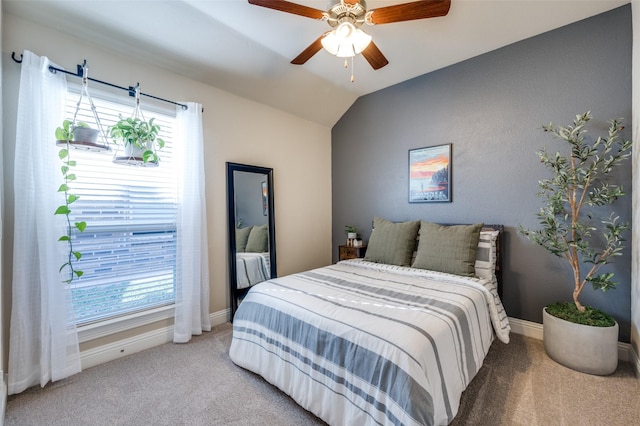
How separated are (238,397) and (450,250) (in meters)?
2.05

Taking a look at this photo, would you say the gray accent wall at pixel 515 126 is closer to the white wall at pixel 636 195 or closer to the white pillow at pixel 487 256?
the white wall at pixel 636 195

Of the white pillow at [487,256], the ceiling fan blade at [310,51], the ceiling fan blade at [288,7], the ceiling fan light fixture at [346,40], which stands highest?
the ceiling fan blade at [288,7]

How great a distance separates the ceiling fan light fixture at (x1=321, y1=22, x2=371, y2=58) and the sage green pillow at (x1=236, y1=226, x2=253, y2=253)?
2000 mm

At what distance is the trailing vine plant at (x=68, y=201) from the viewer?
1.78 metres

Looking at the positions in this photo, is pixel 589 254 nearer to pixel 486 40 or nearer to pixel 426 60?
pixel 486 40

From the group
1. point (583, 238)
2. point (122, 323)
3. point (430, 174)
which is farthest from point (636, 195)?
point (122, 323)

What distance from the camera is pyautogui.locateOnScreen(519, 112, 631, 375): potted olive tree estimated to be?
192 cm

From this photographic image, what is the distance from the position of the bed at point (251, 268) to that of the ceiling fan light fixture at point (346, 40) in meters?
2.20

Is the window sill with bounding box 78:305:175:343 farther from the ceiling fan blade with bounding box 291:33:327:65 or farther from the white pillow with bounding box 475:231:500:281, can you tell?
the white pillow with bounding box 475:231:500:281

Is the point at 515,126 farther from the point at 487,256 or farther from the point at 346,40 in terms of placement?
the point at 346,40

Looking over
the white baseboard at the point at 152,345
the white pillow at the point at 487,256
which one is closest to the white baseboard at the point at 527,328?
the white baseboard at the point at 152,345

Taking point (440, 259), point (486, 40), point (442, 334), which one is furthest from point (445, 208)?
point (442, 334)

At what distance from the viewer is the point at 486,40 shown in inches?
101

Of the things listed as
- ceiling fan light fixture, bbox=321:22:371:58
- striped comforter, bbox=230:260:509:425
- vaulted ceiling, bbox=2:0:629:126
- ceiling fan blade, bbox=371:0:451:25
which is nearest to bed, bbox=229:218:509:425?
striped comforter, bbox=230:260:509:425
